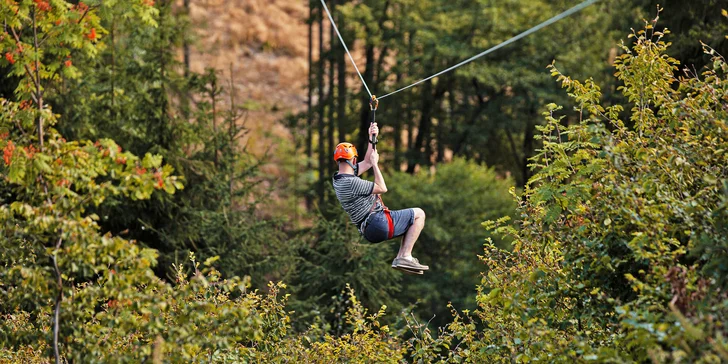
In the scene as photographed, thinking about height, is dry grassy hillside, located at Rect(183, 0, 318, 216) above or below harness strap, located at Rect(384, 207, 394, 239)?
below

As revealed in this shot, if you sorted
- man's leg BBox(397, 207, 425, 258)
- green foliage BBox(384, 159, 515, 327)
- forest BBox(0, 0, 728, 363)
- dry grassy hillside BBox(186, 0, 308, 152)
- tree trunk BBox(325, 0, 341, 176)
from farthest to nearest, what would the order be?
dry grassy hillside BBox(186, 0, 308, 152) → tree trunk BBox(325, 0, 341, 176) → green foliage BBox(384, 159, 515, 327) → man's leg BBox(397, 207, 425, 258) → forest BBox(0, 0, 728, 363)

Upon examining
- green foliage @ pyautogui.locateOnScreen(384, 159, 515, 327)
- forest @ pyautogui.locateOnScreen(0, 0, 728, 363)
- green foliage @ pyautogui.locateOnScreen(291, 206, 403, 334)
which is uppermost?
forest @ pyautogui.locateOnScreen(0, 0, 728, 363)

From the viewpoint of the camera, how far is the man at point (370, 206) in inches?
411

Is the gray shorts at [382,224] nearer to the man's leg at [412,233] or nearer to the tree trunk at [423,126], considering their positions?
the man's leg at [412,233]

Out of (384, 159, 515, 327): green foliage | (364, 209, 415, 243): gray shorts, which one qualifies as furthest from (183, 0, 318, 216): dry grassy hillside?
(364, 209, 415, 243): gray shorts

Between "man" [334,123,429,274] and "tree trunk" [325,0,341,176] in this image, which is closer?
"man" [334,123,429,274]

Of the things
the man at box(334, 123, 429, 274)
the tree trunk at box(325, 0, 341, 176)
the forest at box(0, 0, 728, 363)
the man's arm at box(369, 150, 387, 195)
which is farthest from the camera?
the tree trunk at box(325, 0, 341, 176)

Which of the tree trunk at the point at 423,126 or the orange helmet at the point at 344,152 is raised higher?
the orange helmet at the point at 344,152

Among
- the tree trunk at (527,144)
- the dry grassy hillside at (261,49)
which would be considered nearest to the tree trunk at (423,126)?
the tree trunk at (527,144)

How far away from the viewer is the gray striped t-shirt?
10461 mm

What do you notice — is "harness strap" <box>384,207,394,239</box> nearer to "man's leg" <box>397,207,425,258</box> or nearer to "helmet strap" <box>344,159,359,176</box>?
"man's leg" <box>397,207,425,258</box>

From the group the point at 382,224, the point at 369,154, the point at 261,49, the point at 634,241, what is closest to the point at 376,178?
the point at 369,154

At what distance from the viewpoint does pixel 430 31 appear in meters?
33.0

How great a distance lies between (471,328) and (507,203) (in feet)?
63.1
